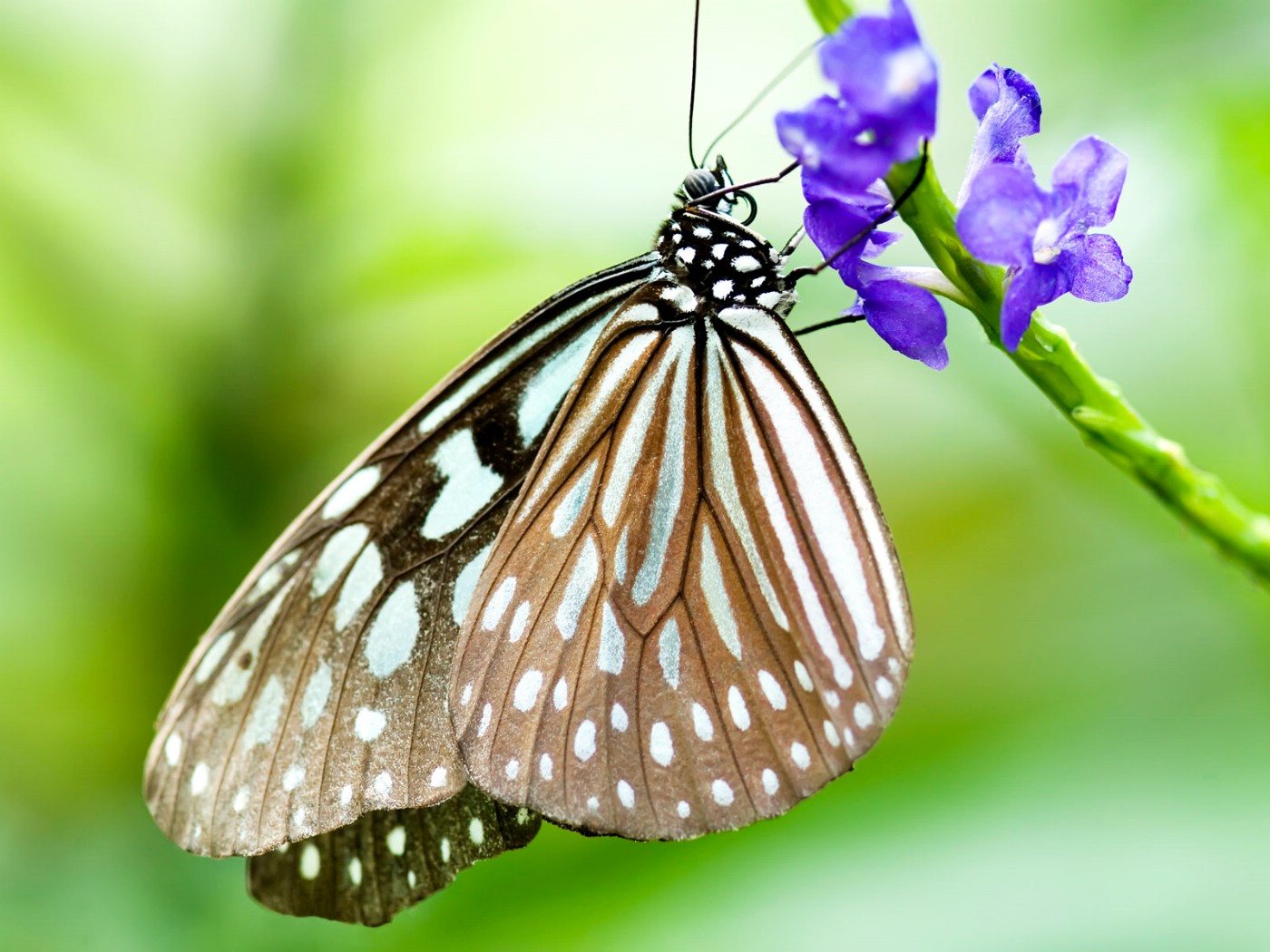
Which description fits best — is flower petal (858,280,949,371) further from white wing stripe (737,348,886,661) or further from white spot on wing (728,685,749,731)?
white spot on wing (728,685,749,731)

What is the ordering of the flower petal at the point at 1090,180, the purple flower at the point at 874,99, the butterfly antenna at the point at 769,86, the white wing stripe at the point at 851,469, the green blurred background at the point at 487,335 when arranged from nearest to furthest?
1. the purple flower at the point at 874,99
2. the flower petal at the point at 1090,180
3. the butterfly antenna at the point at 769,86
4. the white wing stripe at the point at 851,469
5. the green blurred background at the point at 487,335

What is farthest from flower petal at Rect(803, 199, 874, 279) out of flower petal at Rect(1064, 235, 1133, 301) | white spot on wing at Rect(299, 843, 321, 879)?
white spot on wing at Rect(299, 843, 321, 879)

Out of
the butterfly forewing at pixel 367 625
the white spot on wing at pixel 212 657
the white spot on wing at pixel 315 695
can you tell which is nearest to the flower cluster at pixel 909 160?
the butterfly forewing at pixel 367 625

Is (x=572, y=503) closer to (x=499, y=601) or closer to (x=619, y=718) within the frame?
(x=499, y=601)

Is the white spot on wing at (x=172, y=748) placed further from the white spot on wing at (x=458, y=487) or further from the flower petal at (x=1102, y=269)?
the flower petal at (x=1102, y=269)

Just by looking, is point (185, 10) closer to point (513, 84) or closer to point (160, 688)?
point (513, 84)

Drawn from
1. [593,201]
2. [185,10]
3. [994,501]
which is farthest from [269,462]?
[994,501]
